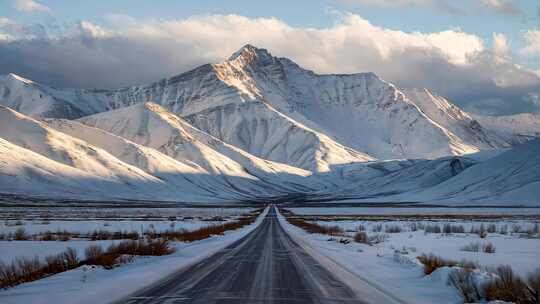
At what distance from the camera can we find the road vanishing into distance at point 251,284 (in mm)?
12766

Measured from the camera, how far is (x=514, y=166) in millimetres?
149000

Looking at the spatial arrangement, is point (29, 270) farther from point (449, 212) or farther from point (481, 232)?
point (449, 212)

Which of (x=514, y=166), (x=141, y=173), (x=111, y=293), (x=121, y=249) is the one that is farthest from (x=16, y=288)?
(x=141, y=173)

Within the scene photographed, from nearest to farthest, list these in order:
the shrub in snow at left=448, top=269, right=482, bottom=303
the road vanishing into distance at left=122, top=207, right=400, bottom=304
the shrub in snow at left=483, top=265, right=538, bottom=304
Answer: the shrub in snow at left=483, top=265, right=538, bottom=304
the shrub in snow at left=448, top=269, right=482, bottom=303
the road vanishing into distance at left=122, top=207, right=400, bottom=304

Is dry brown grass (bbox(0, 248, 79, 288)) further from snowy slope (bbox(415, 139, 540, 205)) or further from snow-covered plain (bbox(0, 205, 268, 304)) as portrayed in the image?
snowy slope (bbox(415, 139, 540, 205))

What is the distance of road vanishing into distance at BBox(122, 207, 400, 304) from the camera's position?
41.9ft

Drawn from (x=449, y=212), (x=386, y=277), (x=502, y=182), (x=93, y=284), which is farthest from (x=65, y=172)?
(x=386, y=277)

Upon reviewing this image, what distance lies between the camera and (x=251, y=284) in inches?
594

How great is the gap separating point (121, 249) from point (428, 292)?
46.0 feet

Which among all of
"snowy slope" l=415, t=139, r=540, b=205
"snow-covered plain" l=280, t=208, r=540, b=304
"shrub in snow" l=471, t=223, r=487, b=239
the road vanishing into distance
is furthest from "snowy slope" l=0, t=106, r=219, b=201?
the road vanishing into distance

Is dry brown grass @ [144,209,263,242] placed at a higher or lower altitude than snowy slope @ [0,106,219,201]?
lower

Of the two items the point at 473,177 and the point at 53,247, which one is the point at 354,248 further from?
the point at 473,177

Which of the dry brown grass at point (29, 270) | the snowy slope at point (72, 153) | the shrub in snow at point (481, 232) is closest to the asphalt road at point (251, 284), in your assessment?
the dry brown grass at point (29, 270)

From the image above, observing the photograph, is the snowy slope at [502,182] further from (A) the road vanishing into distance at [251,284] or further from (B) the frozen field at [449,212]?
(A) the road vanishing into distance at [251,284]
